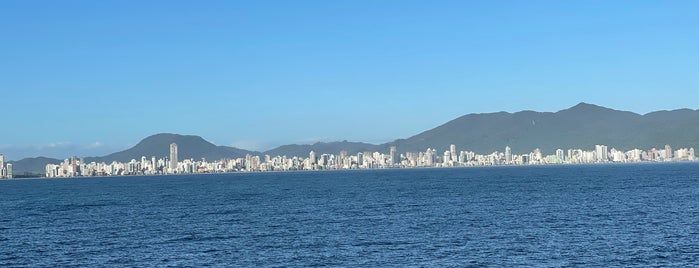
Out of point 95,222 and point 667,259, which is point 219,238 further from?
point 667,259

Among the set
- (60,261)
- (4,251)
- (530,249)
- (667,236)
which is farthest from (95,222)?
(667,236)

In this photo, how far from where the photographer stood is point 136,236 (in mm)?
69250

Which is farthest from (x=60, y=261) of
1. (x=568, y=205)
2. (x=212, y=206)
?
(x=568, y=205)

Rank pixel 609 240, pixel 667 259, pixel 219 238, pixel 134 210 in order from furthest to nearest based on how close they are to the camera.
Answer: pixel 134 210, pixel 219 238, pixel 609 240, pixel 667 259

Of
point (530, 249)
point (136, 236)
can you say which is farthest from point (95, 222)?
point (530, 249)

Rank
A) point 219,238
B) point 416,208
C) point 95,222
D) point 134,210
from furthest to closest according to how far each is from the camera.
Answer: point 134,210, point 416,208, point 95,222, point 219,238

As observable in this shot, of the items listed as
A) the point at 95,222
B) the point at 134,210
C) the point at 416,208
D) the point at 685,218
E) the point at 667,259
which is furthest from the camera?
the point at 134,210

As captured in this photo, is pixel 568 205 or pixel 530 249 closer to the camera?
pixel 530 249

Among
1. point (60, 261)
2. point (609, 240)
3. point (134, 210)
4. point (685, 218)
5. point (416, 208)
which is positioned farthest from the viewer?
point (134, 210)

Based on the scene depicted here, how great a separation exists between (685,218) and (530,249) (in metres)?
25.5

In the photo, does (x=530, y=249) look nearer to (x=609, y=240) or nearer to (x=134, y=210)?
A: (x=609, y=240)

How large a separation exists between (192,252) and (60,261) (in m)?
8.51

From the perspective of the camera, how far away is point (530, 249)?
56.6 m

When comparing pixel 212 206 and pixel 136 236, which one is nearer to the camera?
pixel 136 236
